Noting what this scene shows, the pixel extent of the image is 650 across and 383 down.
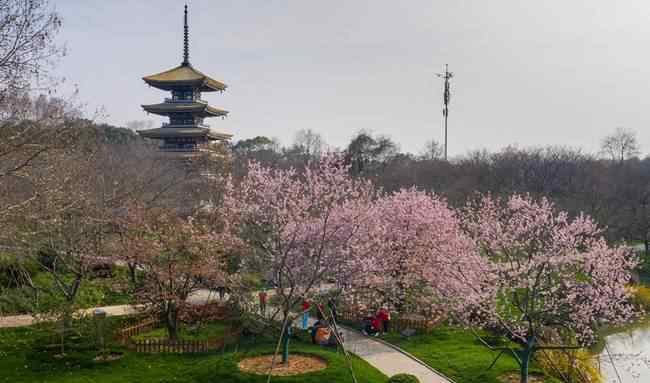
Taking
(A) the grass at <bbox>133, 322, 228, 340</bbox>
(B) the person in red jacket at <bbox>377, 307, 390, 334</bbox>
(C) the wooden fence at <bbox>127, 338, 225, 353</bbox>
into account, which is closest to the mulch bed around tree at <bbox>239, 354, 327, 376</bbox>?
(C) the wooden fence at <bbox>127, 338, 225, 353</bbox>

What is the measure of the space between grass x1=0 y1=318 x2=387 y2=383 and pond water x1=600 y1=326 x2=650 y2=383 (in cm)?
789

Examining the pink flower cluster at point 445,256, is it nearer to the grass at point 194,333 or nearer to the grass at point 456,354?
the grass at point 456,354

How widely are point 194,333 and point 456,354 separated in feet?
28.3

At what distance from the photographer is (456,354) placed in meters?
14.9

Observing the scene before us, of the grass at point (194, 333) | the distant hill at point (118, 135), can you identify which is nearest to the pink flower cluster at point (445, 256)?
the grass at point (194, 333)

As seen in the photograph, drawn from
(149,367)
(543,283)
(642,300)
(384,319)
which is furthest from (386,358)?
(642,300)

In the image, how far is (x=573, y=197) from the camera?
35.3 m

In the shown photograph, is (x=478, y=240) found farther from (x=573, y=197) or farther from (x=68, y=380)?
(x=573, y=197)

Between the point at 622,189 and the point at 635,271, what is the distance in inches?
374

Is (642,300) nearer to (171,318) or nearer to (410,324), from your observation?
(410,324)

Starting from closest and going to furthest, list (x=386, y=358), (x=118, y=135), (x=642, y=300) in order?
(x=386, y=358) → (x=642, y=300) → (x=118, y=135)

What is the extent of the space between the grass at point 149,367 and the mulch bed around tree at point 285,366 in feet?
0.73

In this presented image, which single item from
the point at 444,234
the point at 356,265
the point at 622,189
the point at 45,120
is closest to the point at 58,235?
the point at 45,120

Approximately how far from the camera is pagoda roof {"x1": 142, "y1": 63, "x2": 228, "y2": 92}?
4028cm
